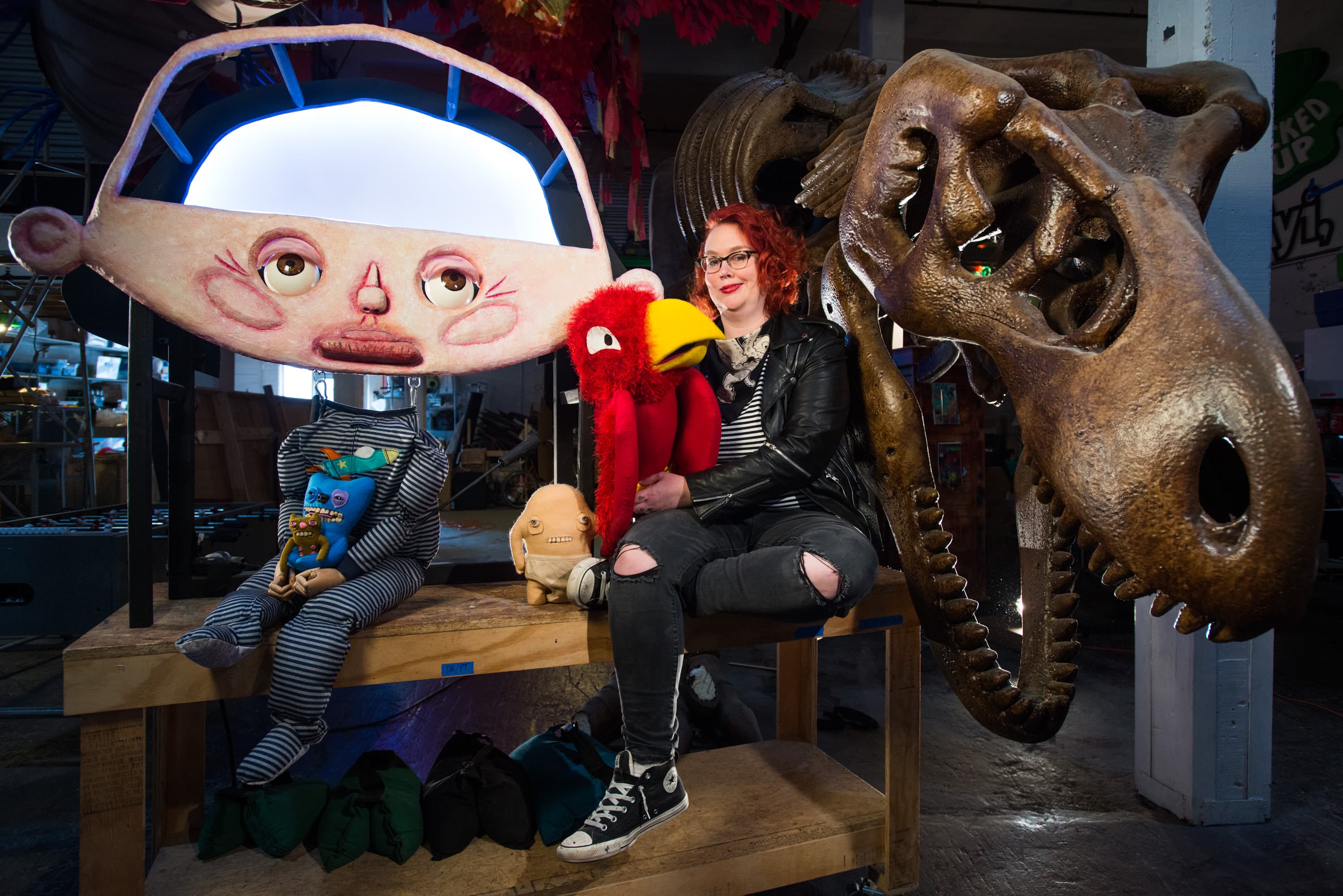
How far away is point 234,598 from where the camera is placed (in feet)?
4.98

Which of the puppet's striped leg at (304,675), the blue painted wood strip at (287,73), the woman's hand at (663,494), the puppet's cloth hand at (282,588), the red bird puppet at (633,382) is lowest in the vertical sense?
the puppet's striped leg at (304,675)

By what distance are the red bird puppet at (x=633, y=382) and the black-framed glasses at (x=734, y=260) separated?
225mm

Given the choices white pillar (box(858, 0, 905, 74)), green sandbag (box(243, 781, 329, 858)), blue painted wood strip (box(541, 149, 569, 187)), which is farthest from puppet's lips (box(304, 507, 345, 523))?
white pillar (box(858, 0, 905, 74))

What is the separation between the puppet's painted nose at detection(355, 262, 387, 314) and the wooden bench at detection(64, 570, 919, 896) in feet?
2.39

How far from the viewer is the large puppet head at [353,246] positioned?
157cm

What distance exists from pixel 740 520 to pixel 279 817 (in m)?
1.21

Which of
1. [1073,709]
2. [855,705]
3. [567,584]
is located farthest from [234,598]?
[1073,709]

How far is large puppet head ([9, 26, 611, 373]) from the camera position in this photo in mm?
1567

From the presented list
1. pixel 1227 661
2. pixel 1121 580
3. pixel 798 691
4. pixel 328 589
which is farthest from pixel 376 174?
pixel 1227 661

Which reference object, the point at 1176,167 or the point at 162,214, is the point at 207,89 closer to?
the point at 162,214

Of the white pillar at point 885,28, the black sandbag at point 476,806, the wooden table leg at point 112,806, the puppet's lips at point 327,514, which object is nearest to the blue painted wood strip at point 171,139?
the puppet's lips at point 327,514

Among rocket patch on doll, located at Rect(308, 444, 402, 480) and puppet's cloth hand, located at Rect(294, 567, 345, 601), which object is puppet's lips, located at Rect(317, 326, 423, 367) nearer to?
rocket patch on doll, located at Rect(308, 444, 402, 480)

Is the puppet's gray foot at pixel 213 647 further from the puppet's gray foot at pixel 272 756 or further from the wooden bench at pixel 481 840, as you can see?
the puppet's gray foot at pixel 272 756

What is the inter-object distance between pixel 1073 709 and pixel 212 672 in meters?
3.16
